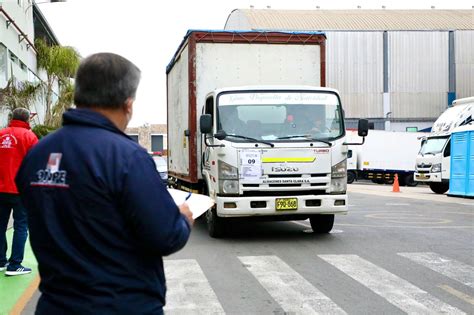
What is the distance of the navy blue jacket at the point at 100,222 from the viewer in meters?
2.17

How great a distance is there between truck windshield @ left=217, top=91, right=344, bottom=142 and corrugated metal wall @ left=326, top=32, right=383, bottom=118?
140 ft

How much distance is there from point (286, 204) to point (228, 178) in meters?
1.05

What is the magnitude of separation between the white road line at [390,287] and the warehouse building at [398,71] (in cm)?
4515

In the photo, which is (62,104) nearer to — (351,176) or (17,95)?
(17,95)

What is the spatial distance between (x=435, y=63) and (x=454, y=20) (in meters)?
7.19

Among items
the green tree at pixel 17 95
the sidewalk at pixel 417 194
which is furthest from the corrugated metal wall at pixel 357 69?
the green tree at pixel 17 95

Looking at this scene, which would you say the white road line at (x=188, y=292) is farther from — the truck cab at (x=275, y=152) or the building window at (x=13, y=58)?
the building window at (x=13, y=58)

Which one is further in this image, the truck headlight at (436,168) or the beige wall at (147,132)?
the beige wall at (147,132)

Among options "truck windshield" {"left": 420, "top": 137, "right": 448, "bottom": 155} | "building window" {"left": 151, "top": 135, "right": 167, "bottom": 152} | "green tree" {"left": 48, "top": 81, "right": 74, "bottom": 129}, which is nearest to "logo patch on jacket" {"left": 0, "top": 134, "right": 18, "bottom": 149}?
"truck windshield" {"left": 420, "top": 137, "right": 448, "bottom": 155}

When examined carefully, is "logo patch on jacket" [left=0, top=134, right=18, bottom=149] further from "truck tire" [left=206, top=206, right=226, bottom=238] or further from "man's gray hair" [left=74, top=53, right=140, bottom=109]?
"man's gray hair" [left=74, top=53, right=140, bottom=109]

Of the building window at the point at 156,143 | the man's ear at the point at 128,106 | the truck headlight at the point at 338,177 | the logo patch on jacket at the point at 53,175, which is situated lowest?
the truck headlight at the point at 338,177

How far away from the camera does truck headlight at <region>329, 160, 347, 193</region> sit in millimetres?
9758

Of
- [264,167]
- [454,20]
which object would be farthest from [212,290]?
[454,20]

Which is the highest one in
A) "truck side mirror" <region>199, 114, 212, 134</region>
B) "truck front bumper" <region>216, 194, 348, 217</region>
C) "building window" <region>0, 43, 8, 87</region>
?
"building window" <region>0, 43, 8, 87</region>
